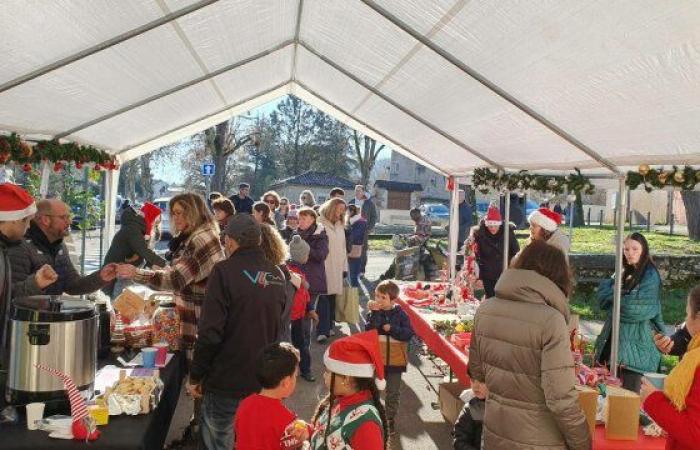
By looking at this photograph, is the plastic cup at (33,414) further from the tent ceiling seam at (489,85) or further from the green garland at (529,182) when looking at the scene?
the green garland at (529,182)

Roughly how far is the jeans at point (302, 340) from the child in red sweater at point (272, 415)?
3.83 metres

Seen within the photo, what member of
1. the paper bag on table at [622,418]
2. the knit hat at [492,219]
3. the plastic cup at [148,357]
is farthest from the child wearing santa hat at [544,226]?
the plastic cup at [148,357]

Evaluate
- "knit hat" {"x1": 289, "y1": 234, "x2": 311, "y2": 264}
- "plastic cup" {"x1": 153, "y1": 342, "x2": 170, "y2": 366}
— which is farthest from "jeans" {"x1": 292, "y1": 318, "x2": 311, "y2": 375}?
"plastic cup" {"x1": 153, "y1": 342, "x2": 170, "y2": 366}

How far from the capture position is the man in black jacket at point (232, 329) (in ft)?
10.8

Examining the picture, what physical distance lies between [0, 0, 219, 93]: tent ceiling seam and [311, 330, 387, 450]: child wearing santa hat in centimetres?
301

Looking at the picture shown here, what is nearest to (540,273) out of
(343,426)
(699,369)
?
(699,369)

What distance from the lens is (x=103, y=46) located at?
4355mm

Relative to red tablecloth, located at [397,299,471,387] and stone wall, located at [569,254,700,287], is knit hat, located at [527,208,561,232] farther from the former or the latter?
stone wall, located at [569,254,700,287]

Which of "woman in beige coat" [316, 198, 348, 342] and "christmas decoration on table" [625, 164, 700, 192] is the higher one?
"christmas decoration on table" [625, 164, 700, 192]

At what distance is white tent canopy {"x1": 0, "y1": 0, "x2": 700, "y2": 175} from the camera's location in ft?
11.0

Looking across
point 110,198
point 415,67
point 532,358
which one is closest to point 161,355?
point 532,358

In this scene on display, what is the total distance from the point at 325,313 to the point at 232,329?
486 cm

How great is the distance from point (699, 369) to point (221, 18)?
13.6ft

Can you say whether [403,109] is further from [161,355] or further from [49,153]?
[161,355]
